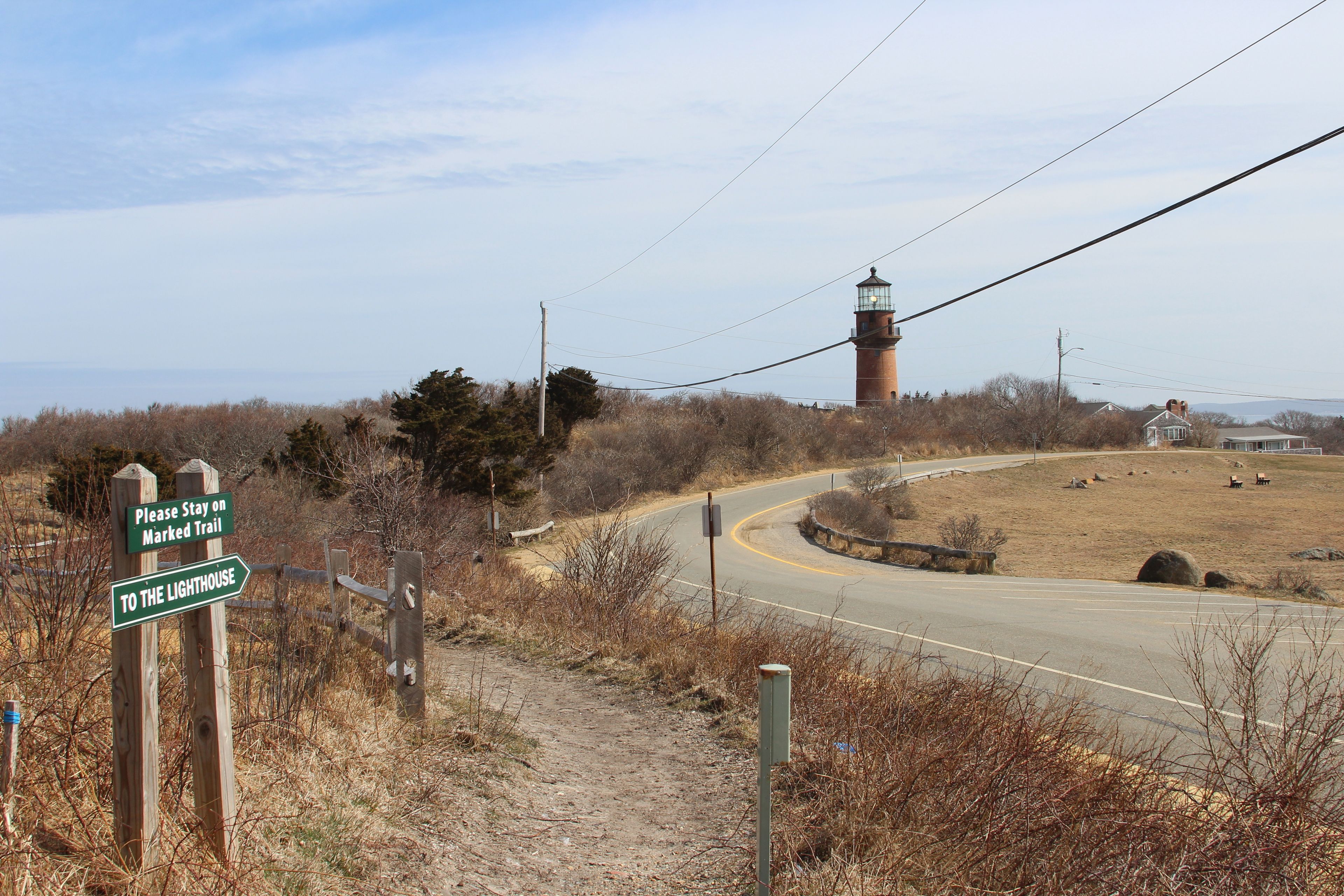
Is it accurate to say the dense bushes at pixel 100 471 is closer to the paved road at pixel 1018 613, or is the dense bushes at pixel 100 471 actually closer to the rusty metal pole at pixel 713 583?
the rusty metal pole at pixel 713 583

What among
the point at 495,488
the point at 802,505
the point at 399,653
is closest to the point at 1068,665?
the point at 399,653

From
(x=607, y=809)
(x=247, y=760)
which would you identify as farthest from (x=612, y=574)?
(x=247, y=760)

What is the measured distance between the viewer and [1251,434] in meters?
122

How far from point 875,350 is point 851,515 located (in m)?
36.4

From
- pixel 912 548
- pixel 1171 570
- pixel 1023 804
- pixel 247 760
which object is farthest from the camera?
pixel 912 548

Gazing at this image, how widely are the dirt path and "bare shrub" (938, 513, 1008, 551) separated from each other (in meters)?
22.7

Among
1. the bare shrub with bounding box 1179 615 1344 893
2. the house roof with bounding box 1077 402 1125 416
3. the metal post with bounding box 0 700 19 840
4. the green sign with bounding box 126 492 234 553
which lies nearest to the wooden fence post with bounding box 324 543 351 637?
the green sign with bounding box 126 492 234 553

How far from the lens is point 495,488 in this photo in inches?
1097

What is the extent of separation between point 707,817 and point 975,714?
1.95 meters

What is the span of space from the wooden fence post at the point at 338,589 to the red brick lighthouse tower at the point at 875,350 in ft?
196

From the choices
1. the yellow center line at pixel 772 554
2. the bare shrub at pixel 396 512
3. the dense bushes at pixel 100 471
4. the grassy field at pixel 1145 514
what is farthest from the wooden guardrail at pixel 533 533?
the grassy field at pixel 1145 514

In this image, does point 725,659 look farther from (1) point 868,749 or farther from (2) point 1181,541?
(2) point 1181,541

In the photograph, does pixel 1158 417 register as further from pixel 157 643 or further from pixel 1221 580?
pixel 157 643

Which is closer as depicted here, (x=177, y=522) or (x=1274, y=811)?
(x=177, y=522)
